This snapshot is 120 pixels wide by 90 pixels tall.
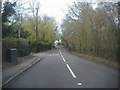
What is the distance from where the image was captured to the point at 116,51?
2367 cm

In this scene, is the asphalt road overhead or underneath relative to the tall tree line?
underneath

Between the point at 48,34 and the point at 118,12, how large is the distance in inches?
2349

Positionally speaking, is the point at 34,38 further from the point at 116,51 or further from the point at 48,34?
the point at 116,51

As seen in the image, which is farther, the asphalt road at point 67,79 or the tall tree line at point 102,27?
the tall tree line at point 102,27

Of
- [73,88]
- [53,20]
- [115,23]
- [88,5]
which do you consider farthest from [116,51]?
[53,20]

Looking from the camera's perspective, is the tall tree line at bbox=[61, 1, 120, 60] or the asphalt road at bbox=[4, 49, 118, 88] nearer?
the asphalt road at bbox=[4, 49, 118, 88]

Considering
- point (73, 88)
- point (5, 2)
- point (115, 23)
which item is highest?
point (5, 2)

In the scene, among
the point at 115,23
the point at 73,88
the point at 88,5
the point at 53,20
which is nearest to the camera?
the point at 73,88

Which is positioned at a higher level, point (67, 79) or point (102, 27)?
point (102, 27)

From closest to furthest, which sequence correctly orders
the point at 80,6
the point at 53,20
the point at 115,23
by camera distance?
the point at 115,23
the point at 80,6
the point at 53,20

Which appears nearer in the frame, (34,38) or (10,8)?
(10,8)

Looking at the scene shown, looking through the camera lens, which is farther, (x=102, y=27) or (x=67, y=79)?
(x=102, y=27)

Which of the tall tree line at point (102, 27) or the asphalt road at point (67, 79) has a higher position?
the tall tree line at point (102, 27)

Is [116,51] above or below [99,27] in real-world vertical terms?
below
